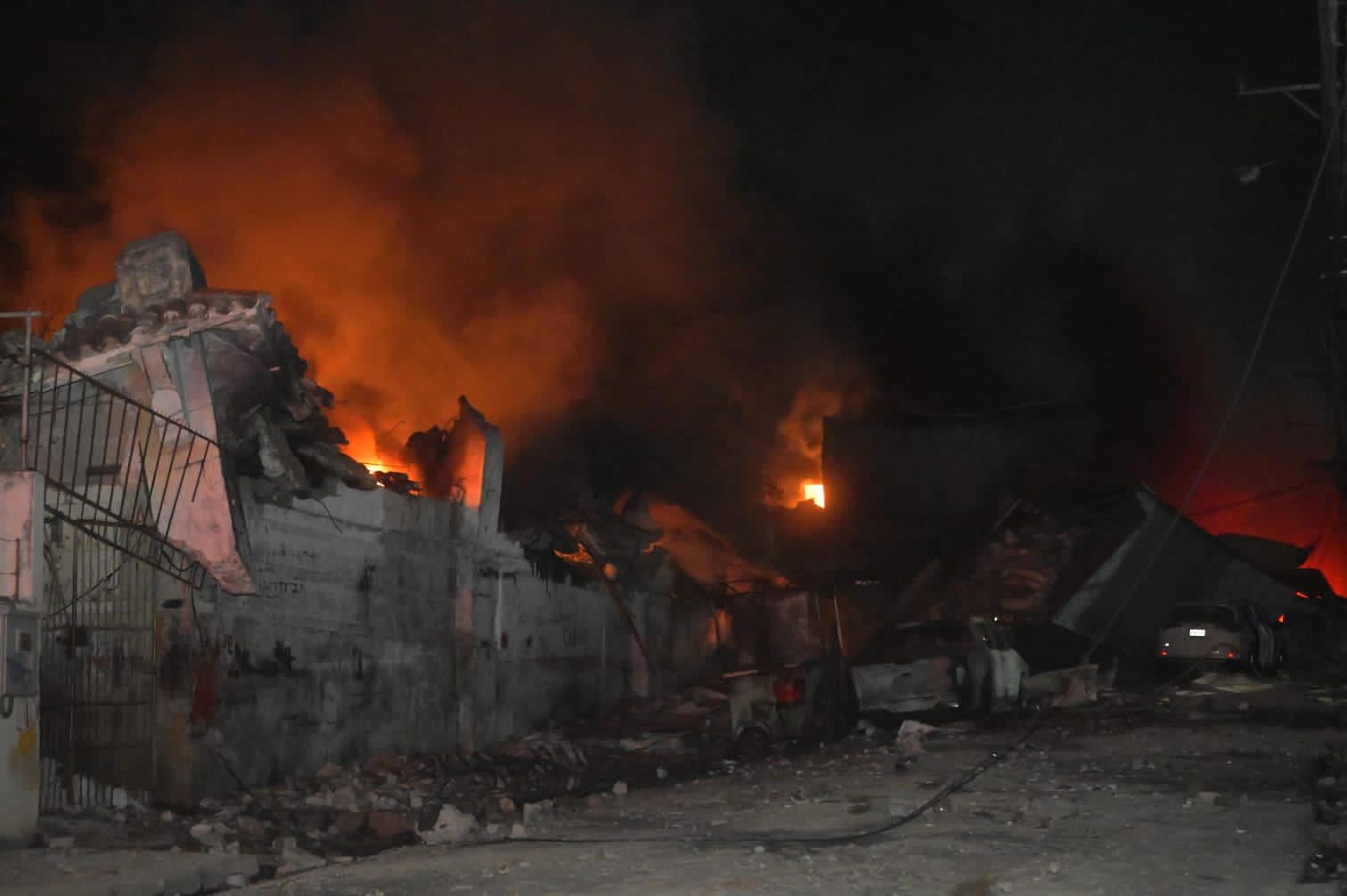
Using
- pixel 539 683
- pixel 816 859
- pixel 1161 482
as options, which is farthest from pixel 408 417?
pixel 1161 482

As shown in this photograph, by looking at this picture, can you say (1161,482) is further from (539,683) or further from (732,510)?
(539,683)

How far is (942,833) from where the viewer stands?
325 inches

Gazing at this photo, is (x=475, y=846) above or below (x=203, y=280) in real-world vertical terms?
below

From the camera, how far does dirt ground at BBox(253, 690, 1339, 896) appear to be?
689 centimetres

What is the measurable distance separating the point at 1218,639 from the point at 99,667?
1623 centimetres

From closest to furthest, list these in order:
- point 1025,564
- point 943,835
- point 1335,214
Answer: point 943,835 → point 1335,214 → point 1025,564

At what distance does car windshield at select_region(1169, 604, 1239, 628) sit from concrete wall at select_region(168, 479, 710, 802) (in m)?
9.61

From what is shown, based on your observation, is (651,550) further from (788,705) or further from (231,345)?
(231,345)

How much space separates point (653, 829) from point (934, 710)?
6792mm

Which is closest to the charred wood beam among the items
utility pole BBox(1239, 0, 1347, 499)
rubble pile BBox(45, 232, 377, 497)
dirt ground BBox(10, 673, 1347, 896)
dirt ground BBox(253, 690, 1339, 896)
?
rubble pile BBox(45, 232, 377, 497)

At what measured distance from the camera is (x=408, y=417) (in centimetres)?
2380

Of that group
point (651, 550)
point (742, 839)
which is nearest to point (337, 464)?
point (742, 839)

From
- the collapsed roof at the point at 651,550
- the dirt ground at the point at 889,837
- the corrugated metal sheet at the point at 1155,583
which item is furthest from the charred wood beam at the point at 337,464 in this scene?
the corrugated metal sheet at the point at 1155,583

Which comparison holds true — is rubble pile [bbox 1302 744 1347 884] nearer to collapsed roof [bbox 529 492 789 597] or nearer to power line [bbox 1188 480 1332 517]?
collapsed roof [bbox 529 492 789 597]
